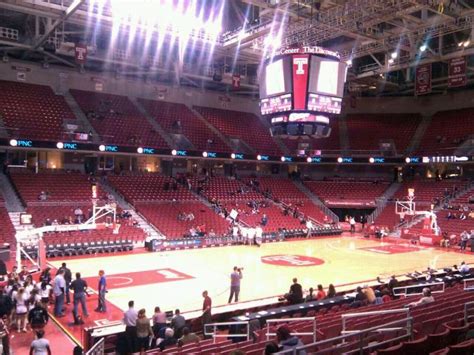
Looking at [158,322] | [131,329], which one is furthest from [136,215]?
[131,329]

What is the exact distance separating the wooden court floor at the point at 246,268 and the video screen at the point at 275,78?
7275 mm

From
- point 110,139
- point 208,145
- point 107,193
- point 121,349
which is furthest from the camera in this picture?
point 208,145

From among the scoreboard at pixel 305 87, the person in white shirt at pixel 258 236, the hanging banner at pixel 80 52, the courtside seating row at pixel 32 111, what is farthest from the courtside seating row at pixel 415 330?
→ the courtside seating row at pixel 32 111

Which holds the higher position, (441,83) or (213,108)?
(441,83)

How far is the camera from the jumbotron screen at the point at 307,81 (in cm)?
1521

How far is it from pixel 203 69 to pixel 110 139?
1061 cm

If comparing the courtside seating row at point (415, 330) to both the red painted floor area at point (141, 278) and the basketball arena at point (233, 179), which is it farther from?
the red painted floor area at point (141, 278)

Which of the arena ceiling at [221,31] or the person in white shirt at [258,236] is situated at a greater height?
the arena ceiling at [221,31]

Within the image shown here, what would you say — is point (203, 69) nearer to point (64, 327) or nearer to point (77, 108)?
point (77, 108)

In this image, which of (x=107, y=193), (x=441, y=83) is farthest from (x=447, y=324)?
(x=441, y=83)

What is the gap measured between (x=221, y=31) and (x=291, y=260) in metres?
15.3

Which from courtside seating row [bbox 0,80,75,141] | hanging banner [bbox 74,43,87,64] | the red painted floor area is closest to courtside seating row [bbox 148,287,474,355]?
the red painted floor area

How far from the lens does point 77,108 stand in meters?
33.8

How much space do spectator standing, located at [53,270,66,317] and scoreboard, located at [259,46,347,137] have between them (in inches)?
343
